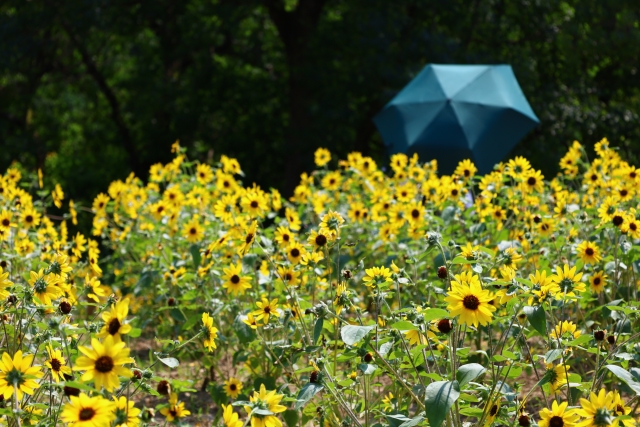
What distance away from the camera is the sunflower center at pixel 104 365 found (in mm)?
1957

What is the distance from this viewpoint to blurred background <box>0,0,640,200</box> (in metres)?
11.9

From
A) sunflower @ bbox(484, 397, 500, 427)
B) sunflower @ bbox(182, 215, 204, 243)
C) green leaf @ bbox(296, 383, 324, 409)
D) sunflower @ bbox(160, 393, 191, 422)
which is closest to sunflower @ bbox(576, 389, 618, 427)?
sunflower @ bbox(484, 397, 500, 427)

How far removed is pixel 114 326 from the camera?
2.01m

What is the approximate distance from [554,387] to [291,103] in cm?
1064

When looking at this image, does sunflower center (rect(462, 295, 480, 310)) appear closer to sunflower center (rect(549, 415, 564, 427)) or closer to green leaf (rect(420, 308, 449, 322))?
green leaf (rect(420, 308, 449, 322))

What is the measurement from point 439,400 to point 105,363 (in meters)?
0.82

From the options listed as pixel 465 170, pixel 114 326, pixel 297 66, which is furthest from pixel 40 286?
pixel 297 66

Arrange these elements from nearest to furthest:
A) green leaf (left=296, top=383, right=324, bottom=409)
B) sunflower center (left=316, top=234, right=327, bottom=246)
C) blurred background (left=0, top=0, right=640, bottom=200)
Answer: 1. green leaf (left=296, top=383, right=324, bottom=409)
2. sunflower center (left=316, top=234, right=327, bottom=246)
3. blurred background (left=0, top=0, right=640, bottom=200)

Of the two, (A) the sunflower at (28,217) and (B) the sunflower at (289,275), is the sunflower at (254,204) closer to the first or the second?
(B) the sunflower at (289,275)

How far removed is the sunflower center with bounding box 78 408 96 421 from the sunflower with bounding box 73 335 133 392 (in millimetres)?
58

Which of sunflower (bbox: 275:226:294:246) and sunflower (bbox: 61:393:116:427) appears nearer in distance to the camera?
sunflower (bbox: 61:393:116:427)

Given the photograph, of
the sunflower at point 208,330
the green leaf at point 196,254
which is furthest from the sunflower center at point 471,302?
the green leaf at point 196,254

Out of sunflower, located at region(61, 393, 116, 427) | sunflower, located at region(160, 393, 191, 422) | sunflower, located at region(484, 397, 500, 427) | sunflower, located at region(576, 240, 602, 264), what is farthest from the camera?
sunflower, located at region(576, 240, 602, 264)

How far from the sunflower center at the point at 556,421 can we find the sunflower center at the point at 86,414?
45.2 inches
